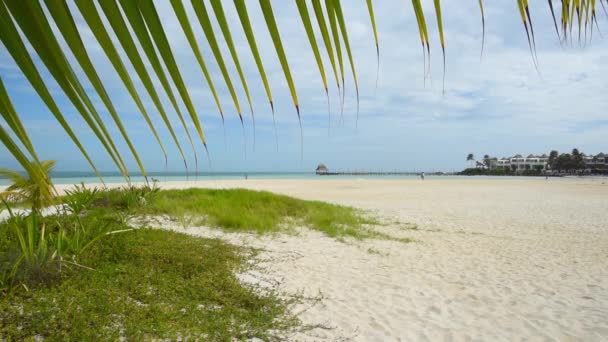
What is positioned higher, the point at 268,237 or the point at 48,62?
the point at 48,62

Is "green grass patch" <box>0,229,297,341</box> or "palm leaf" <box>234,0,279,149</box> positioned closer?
"palm leaf" <box>234,0,279,149</box>

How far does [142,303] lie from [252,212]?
7.12 meters

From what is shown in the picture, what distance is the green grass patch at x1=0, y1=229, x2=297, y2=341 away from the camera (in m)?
3.66

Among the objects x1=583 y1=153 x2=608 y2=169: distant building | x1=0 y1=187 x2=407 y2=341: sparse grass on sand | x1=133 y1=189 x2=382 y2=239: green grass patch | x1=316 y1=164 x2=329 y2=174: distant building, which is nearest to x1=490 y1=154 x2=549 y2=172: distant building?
x1=583 y1=153 x2=608 y2=169: distant building

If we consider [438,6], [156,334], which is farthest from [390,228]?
[438,6]

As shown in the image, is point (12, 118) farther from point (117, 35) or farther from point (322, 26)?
point (322, 26)

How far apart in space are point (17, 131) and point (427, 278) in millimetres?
6599

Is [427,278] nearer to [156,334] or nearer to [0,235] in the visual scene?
[156,334]

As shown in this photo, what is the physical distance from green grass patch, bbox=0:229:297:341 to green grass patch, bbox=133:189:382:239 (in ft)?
13.5

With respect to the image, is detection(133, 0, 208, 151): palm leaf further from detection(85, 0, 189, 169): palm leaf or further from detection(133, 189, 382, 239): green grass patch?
detection(133, 189, 382, 239): green grass patch

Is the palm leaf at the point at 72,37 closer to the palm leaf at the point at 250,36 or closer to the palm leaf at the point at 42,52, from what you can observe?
the palm leaf at the point at 42,52

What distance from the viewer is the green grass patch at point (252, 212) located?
10.2m

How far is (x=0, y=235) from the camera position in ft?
19.4

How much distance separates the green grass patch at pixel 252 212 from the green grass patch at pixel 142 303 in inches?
162
